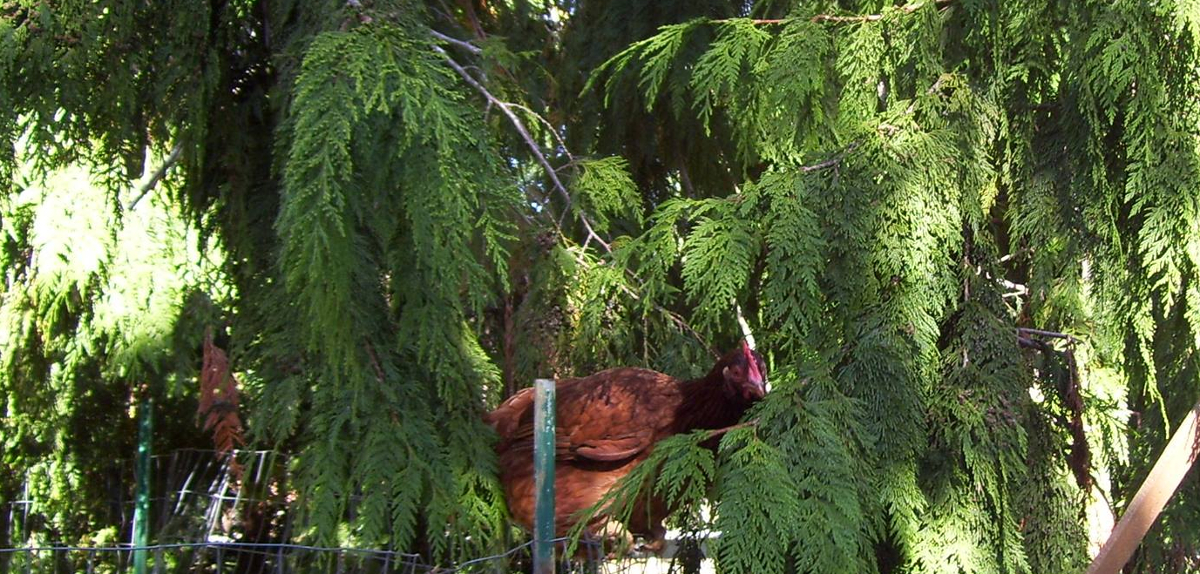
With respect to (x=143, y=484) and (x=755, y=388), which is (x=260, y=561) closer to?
(x=143, y=484)

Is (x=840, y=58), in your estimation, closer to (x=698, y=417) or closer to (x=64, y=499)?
(x=698, y=417)

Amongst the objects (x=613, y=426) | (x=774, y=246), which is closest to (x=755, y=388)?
(x=613, y=426)

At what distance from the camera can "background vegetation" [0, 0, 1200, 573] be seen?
7.08 ft

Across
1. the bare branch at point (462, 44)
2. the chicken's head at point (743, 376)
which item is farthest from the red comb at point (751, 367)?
the bare branch at point (462, 44)

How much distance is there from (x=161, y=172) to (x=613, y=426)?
1405 mm

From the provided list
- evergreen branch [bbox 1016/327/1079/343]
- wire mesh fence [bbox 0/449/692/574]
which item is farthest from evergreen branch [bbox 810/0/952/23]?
wire mesh fence [bbox 0/449/692/574]

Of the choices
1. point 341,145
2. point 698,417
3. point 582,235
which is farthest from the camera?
point 582,235

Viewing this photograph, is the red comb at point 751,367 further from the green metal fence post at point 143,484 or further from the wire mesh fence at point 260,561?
the green metal fence post at point 143,484

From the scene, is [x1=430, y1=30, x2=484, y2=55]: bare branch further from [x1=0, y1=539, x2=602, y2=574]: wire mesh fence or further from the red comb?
[x1=0, y1=539, x2=602, y2=574]: wire mesh fence

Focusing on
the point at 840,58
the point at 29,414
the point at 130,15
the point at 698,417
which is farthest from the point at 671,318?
the point at 29,414

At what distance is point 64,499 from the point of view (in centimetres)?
346

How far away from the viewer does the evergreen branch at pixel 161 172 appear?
2.85 metres

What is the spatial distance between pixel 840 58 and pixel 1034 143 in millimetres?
479

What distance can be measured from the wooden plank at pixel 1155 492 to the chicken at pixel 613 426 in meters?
0.84
